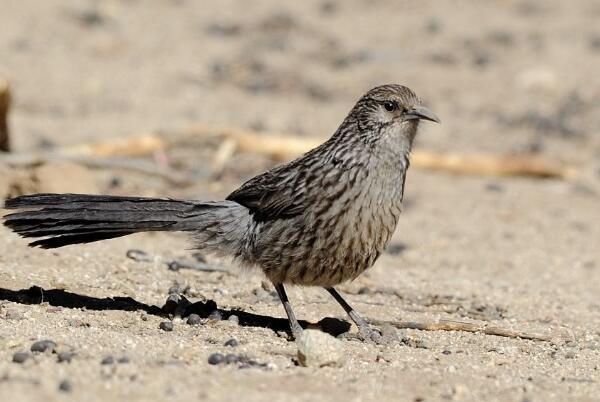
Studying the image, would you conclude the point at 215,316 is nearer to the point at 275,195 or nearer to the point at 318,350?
the point at 275,195

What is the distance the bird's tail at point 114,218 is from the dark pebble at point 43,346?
0.94 m

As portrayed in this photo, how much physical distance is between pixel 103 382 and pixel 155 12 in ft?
37.4

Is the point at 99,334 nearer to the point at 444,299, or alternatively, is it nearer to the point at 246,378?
the point at 246,378

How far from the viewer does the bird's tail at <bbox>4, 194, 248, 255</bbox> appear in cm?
559

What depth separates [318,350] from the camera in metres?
4.81

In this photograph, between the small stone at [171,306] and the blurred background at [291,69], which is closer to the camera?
the small stone at [171,306]

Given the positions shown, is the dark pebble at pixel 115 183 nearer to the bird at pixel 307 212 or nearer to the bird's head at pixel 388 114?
the bird at pixel 307 212

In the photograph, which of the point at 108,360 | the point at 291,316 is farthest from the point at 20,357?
the point at 291,316

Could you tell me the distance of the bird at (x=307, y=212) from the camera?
5598 mm

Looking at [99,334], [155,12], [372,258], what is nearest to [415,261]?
[372,258]

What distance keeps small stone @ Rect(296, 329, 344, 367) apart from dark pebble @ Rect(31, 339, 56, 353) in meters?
1.08

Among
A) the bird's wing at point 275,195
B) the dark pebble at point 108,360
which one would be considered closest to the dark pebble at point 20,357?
the dark pebble at point 108,360

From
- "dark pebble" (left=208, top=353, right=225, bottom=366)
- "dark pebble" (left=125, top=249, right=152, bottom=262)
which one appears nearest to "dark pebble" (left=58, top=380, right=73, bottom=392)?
"dark pebble" (left=208, top=353, right=225, bottom=366)

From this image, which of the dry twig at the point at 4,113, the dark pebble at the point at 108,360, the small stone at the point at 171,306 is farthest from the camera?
the dry twig at the point at 4,113
